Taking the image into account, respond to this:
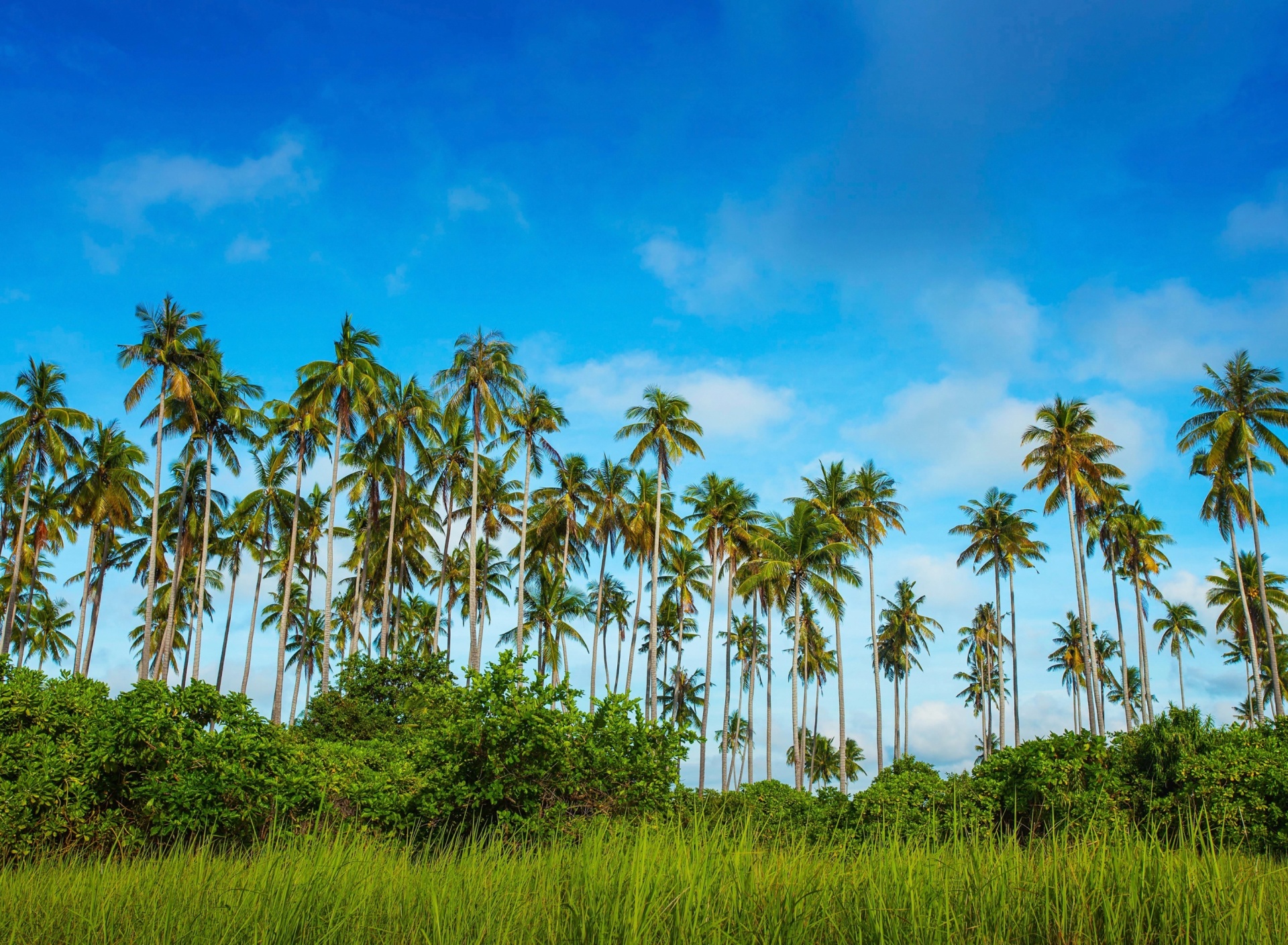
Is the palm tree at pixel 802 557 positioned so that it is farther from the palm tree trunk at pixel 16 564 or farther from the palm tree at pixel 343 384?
the palm tree trunk at pixel 16 564

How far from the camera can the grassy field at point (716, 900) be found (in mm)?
4449

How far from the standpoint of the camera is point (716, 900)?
4.80 metres

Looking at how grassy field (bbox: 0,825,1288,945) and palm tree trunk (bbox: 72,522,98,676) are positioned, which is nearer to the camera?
grassy field (bbox: 0,825,1288,945)

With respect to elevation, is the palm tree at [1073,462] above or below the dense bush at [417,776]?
above

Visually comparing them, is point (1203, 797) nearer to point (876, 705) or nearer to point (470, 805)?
point (470, 805)

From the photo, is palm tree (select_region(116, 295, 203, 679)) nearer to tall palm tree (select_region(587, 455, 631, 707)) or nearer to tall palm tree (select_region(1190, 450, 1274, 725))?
tall palm tree (select_region(587, 455, 631, 707))

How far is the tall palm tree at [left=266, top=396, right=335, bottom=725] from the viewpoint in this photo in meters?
34.1

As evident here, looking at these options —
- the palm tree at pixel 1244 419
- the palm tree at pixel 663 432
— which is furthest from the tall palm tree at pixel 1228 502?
the palm tree at pixel 663 432

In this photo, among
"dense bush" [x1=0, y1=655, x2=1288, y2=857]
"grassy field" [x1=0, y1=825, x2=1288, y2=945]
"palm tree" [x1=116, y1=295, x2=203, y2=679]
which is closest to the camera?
"grassy field" [x1=0, y1=825, x2=1288, y2=945]

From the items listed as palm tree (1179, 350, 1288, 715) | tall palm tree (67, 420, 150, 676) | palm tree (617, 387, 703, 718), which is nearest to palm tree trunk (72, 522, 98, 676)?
tall palm tree (67, 420, 150, 676)

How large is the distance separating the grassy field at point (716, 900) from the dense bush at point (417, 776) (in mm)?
5097

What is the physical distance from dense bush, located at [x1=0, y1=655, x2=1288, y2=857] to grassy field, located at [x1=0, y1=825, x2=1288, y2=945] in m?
5.10

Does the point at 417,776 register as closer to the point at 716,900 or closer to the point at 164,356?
the point at 716,900

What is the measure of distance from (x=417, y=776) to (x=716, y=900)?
33.7 ft
